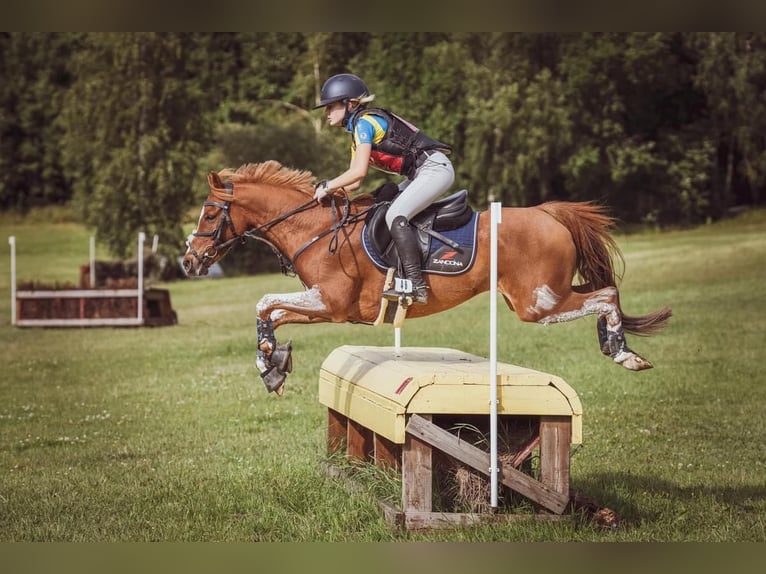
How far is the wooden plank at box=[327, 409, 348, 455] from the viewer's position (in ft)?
21.9

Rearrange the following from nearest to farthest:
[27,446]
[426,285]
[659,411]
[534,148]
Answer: [426,285], [27,446], [659,411], [534,148]

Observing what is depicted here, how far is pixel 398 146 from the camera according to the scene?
17.9ft

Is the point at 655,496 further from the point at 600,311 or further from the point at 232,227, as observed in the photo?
the point at 232,227

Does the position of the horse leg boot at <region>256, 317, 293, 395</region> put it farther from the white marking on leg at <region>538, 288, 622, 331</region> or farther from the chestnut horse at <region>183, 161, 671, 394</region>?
the white marking on leg at <region>538, 288, 622, 331</region>

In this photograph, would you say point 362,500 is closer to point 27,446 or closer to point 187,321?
point 27,446

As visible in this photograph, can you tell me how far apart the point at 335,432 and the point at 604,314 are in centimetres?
209

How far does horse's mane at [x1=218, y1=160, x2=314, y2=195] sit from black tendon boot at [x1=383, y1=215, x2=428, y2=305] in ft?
2.24

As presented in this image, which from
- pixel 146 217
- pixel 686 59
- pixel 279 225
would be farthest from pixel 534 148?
pixel 279 225

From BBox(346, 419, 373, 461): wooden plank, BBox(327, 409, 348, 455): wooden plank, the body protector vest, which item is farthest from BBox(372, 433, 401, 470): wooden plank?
the body protector vest

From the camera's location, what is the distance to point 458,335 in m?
14.4

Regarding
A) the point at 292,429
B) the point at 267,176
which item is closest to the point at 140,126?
the point at 292,429

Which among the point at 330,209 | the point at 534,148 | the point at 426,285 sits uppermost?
the point at 534,148

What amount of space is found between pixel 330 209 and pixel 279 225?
278 mm

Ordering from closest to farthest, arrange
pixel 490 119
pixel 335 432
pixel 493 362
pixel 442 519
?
pixel 493 362, pixel 442 519, pixel 335 432, pixel 490 119
